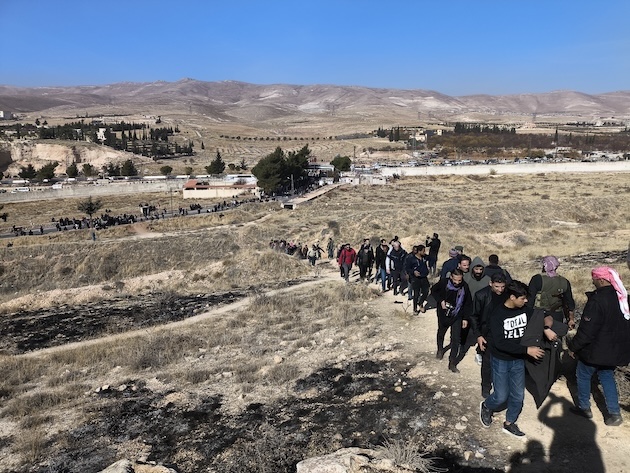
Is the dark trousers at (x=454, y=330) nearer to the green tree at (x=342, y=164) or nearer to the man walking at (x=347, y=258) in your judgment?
the man walking at (x=347, y=258)

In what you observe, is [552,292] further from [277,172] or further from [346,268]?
[277,172]

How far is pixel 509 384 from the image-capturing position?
4.85 meters

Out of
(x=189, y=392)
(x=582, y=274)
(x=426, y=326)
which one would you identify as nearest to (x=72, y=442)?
(x=189, y=392)

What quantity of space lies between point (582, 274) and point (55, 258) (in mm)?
28694

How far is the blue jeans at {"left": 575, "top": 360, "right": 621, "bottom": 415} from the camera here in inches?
195

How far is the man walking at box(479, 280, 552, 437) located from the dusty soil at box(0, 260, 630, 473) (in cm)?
53

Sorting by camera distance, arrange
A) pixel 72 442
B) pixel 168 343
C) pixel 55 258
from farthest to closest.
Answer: pixel 55 258, pixel 168 343, pixel 72 442

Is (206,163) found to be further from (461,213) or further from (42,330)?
(42,330)

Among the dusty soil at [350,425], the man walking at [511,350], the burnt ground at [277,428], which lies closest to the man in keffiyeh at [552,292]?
the dusty soil at [350,425]

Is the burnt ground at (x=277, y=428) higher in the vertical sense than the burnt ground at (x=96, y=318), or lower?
higher

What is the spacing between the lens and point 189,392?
7.78 m

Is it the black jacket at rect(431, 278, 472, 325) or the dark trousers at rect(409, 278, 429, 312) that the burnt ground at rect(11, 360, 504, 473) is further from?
the dark trousers at rect(409, 278, 429, 312)

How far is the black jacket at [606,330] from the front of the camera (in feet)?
15.3

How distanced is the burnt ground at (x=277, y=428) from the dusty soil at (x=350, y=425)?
0.02m
